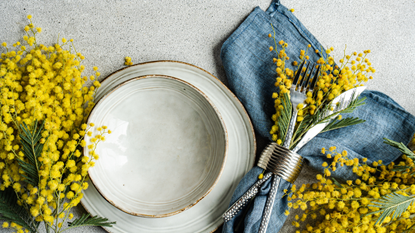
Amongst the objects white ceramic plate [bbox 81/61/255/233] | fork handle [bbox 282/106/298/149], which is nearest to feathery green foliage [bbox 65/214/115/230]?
white ceramic plate [bbox 81/61/255/233]

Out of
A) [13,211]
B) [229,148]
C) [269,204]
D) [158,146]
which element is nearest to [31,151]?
[13,211]

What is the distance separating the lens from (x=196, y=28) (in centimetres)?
82

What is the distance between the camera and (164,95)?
0.75m

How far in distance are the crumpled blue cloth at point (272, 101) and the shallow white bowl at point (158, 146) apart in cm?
15

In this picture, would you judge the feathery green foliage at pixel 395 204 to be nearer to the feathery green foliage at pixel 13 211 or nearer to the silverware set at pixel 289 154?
the silverware set at pixel 289 154

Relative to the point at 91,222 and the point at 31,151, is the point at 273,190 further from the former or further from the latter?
the point at 31,151

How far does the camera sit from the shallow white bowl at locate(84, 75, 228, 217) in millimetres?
715

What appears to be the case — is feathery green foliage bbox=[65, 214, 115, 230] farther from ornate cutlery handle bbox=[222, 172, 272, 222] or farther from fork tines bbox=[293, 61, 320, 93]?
fork tines bbox=[293, 61, 320, 93]

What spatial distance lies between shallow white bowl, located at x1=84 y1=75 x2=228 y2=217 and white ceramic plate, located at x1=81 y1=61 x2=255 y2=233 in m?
0.05

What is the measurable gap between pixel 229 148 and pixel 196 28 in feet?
1.28

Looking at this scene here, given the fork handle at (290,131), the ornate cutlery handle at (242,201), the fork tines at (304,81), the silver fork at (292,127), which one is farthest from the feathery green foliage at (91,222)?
the fork tines at (304,81)

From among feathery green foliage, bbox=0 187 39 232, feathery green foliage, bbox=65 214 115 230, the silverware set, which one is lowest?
feathery green foliage, bbox=0 187 39 232

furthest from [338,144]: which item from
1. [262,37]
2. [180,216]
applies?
[180,216]

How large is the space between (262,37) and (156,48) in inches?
13.1
